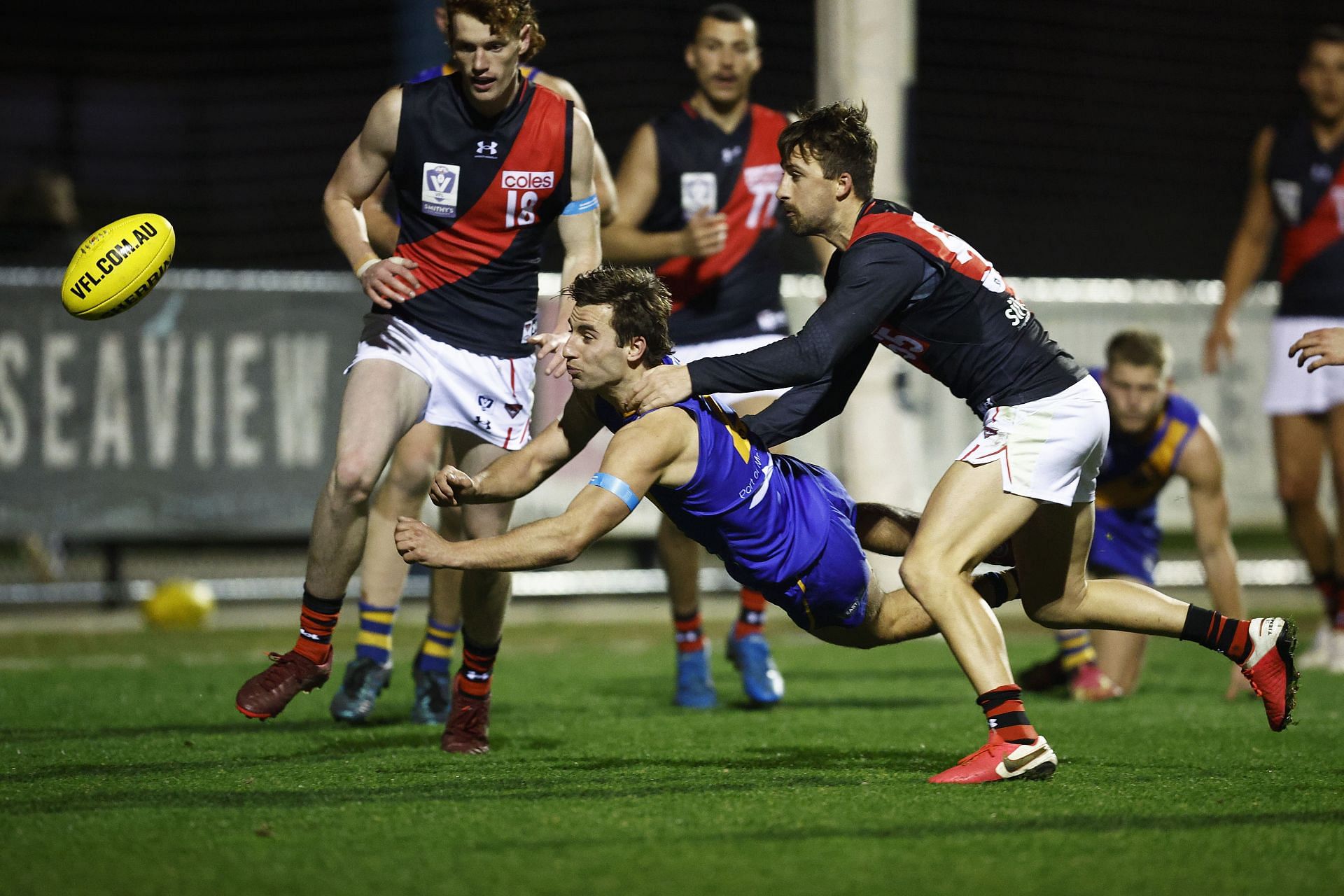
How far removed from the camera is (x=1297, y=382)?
7645 mm

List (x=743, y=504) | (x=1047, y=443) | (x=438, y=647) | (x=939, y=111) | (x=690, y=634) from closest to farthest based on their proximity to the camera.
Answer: (x=1047, y=443)
(x=743, y=504)
(x=438, y=647)
(x=690, y=634)
(x=939, y=111)

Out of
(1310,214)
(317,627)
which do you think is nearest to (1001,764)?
(317,627)

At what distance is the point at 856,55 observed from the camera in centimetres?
920

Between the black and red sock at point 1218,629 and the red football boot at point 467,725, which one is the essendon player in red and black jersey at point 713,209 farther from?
the black and red sock at point 1218,629

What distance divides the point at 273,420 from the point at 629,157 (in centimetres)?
359

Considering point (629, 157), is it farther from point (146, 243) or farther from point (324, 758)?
point (324, 758)

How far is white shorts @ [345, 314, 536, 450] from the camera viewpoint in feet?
17.4

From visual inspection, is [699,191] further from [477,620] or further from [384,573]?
[477,620]

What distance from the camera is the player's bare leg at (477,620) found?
16.7ft

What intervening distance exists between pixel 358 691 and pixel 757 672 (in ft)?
5.22

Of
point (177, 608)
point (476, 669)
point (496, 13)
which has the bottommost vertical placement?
point (177, 608)

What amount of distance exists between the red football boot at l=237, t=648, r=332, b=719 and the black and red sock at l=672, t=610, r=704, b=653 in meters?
1.84

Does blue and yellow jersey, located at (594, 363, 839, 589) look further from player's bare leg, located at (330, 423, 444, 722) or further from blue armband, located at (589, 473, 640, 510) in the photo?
player's bare leg, located at (330, 423, 444, 722)

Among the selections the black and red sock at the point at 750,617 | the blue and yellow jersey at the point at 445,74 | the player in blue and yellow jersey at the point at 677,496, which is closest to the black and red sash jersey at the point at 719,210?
the blue and yellow jersey at the point at 445,74
